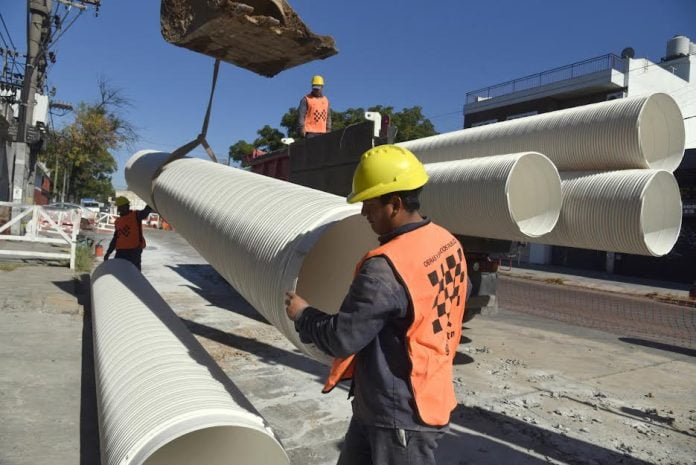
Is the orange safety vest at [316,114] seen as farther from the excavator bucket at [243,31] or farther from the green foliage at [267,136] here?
the green foliage at [267,136]

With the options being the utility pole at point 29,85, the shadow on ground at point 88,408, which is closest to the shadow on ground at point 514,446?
the shadow on ground at point 88,408

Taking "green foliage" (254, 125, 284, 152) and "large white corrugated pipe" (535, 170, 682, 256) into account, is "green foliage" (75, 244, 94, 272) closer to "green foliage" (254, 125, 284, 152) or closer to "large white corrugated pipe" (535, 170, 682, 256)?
"large white corrugated pipe" (535, 170, 682, 256)

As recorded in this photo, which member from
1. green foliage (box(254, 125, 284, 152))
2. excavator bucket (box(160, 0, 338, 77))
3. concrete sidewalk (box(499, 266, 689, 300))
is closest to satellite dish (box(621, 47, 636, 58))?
concrete sidewalk (box(499, 266, 689, 300))

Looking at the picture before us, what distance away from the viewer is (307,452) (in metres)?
3.52

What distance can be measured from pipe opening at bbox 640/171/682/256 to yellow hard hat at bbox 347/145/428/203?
234 centimetres

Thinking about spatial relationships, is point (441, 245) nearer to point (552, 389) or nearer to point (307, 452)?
point (307, 452)

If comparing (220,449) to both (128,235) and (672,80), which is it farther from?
(672,80)

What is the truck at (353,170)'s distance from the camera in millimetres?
5332

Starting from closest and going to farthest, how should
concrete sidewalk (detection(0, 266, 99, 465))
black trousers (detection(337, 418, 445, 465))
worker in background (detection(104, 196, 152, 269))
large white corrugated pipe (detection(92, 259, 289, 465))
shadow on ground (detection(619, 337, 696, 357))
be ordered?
black trousers (detection(337, 418, 445, 465)) → large white corrugated pipe (detection(92, 259, 289, 465)) → concrete sidewalk (detection(0, 266, 99, 465)) → worker in background (detection(104, 196, 152, 269)) → shadow on ground (detection(619, 337, 696, 357))

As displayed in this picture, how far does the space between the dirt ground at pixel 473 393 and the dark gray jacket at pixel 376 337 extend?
167 centimetres

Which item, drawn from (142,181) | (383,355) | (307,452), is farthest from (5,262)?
(383,355)

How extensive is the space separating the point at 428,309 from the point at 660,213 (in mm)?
2866

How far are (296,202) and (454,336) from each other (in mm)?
1231

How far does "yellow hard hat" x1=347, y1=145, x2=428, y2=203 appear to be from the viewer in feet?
6.61
